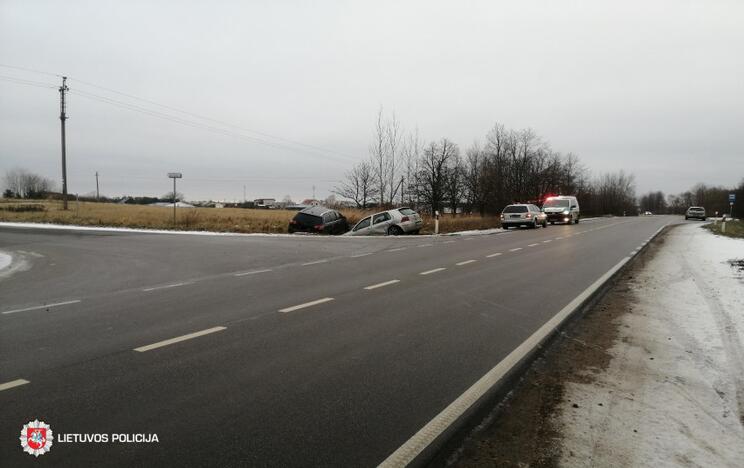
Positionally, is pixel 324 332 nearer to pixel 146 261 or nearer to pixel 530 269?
pixel 530 269

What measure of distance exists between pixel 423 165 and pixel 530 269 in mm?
31182

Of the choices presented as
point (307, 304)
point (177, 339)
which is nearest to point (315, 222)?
point (307, 304)

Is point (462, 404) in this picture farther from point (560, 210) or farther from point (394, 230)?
point (560, 210)

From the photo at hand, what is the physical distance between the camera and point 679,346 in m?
5.36

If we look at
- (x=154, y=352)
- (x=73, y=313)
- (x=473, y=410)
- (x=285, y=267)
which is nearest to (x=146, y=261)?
(x=285, y=267)

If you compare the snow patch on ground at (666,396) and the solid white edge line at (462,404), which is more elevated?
the solid white edge line at (462,404)

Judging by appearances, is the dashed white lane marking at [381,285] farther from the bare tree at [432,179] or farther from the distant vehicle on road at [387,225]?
the bare tree at [432,179]

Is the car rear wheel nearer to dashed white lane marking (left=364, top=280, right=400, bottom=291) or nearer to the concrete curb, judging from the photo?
dashed white lane marking (left=364, top=280, right=400, bottom=291)

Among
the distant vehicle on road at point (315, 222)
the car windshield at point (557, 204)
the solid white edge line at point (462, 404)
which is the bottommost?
the solid white edge line at point (462, 404)

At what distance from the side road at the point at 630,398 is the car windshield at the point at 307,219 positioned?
19029 mm

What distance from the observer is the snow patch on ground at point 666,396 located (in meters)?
3.08

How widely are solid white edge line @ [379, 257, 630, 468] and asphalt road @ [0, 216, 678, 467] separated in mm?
76

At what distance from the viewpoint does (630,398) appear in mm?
3904

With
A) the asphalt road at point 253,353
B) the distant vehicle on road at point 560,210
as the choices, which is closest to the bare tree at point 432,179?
the distant vehicle on road at point 560,210
